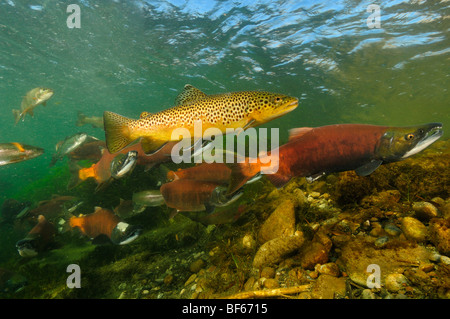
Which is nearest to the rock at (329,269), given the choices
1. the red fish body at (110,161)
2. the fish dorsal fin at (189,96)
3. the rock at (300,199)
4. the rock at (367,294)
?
the rock at (367,294)

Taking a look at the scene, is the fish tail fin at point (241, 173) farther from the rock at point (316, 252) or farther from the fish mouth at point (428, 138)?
the fish mouth at point (428, 138)

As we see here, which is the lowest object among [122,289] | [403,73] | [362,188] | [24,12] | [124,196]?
[122,289]

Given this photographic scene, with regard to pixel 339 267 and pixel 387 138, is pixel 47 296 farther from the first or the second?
pixel 387 138

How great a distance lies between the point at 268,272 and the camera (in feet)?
9.61

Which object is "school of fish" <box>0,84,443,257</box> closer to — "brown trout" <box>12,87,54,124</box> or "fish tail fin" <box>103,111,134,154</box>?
"fish tail fin" <box>103,111,134,154</box>

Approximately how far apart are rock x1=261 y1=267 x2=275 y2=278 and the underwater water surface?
A: 268 millimetres

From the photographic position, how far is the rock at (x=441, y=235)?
2131mm

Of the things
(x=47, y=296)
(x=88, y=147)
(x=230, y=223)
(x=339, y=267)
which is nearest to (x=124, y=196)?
(x=88, y=147)

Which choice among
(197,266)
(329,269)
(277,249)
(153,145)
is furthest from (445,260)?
(153,145)

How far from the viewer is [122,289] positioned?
172 inches

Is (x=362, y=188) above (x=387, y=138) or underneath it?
underneath

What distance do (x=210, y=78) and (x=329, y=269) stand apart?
25657 millimetres

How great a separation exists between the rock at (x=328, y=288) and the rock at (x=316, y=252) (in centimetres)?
23

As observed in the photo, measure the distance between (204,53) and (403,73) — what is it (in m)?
A: 22.0
